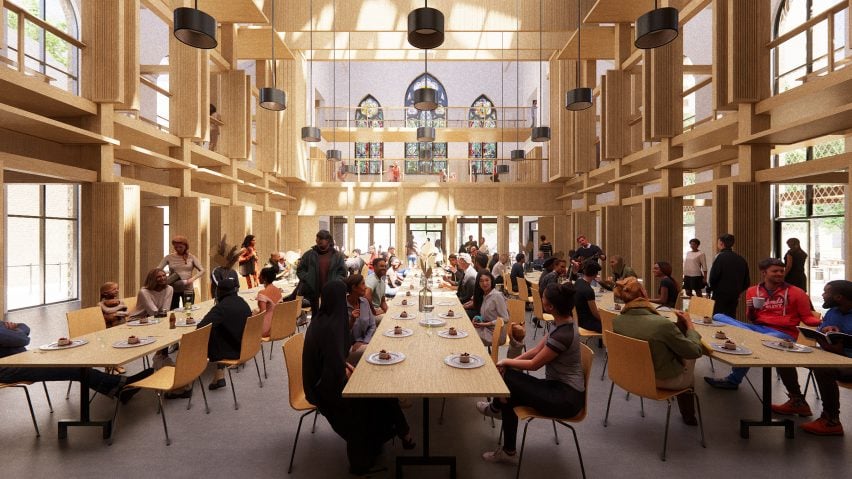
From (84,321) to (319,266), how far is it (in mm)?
2517

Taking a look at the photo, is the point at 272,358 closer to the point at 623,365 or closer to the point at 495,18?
the point at 623,365

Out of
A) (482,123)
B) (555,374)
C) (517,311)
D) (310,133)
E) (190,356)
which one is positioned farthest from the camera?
(482,123)

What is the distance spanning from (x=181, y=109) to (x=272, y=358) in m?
4.86

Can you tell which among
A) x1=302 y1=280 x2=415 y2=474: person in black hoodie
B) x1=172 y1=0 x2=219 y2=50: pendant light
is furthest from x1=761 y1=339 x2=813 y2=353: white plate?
x1=172 y1=0 x2=219 y2=50: pendant light

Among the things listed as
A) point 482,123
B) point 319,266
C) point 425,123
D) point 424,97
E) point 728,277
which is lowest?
point 728,277

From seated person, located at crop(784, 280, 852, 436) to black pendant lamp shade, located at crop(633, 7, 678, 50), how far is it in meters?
3.09

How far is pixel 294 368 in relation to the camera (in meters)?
3.23

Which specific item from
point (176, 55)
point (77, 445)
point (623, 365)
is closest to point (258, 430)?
point (77, 445)

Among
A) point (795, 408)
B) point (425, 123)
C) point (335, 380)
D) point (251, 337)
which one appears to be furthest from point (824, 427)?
point (425, 123)

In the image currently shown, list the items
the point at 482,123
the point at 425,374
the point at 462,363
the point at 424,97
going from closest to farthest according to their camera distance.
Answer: the point at 425,374 → the point at 462,363 → the point at 424,97 → the point at 482,123

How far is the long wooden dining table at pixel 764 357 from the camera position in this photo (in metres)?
3.12

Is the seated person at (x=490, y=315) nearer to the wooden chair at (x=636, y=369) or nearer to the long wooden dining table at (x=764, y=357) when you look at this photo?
the wooden chair at (x=636, y=369)

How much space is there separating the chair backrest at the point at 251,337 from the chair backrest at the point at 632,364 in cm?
318

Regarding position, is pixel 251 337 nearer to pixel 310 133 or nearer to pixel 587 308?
pixel 587 308
